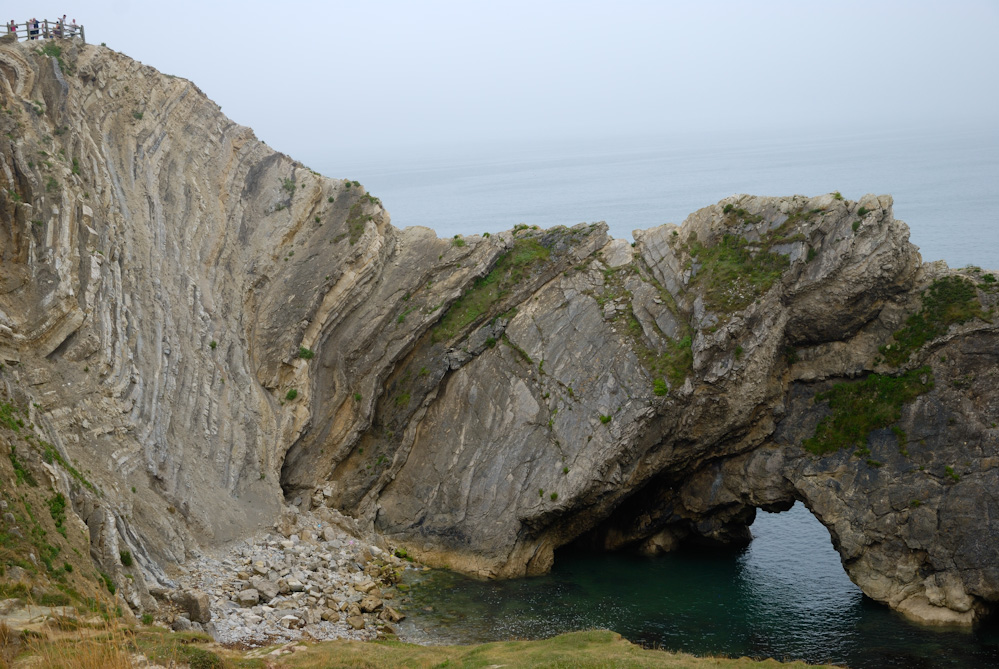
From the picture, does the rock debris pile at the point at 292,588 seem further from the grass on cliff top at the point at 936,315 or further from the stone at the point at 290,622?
the grass on cliff top at the point at 936,315

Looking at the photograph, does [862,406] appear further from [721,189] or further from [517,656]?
[721,189]

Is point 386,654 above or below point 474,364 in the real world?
below

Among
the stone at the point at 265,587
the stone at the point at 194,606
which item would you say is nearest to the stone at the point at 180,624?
the stone at the point at 194,606

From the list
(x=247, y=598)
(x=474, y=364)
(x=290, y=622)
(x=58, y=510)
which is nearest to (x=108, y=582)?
(x=58, y=510)

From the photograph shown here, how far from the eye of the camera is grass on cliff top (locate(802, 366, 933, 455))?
37625mm

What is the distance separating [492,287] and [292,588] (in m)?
18.8

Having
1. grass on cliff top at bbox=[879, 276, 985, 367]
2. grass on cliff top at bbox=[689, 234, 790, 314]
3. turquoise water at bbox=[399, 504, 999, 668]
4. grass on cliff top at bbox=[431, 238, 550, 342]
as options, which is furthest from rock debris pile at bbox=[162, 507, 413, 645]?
grass on cliff top at bbox=[879, 276, 985, 367]

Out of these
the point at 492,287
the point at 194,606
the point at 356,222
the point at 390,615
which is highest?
the point at 356,222

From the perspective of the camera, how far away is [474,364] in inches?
1715

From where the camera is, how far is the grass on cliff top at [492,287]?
44.6 metres

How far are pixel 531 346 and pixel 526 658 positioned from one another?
1906 cm

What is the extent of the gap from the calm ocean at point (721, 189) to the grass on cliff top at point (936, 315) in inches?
1730

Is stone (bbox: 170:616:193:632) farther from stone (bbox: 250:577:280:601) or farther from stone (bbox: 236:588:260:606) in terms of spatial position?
stone (bbox: 250:577:280:601)

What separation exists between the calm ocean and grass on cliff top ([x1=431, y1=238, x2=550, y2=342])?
49195mm
